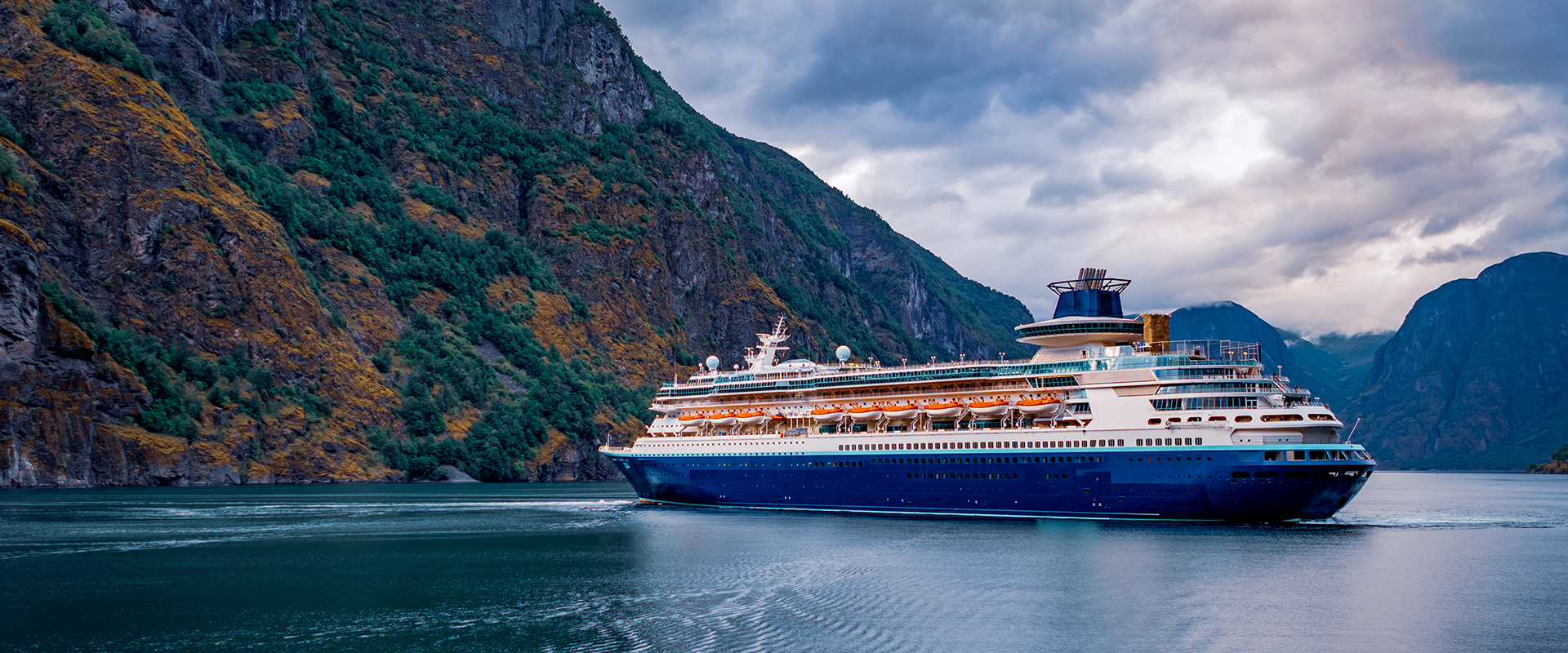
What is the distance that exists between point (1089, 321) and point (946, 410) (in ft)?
34.8

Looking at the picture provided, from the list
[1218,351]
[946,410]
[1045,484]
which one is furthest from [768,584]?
[1218,351]

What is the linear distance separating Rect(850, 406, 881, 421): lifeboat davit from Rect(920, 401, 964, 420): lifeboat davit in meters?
3.78

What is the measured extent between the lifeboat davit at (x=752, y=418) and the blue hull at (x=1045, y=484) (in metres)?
3.75

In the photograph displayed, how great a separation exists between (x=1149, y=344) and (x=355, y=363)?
106 m

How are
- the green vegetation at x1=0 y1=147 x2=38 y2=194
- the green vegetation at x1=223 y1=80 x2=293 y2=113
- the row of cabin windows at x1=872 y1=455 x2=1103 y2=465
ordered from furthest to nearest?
the green vegetation at x1=223 y1=80 x2=293 y2=113, the green vegetation at x1=0 y1=147 x2=38 y2=194, the row of cabin windows at x1=872 y1=455 x2=1103 y2=465

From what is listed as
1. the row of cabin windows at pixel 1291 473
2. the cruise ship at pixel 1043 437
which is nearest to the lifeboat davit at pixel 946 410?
the cruise ship at pixel 1043 437

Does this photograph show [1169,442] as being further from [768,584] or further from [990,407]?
[768,584]

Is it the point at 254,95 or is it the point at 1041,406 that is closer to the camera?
the point at 1041,406

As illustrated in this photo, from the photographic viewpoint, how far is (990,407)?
236 ft

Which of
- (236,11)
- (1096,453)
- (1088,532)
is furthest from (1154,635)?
(236,11)

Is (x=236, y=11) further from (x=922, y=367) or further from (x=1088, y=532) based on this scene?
(x=1088, y=532)

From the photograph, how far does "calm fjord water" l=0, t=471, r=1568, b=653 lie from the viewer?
116 ft

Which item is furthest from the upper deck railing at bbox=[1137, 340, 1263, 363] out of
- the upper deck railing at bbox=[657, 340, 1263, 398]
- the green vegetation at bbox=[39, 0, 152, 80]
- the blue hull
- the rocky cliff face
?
the green vegetation at bbox=[39, 0, 152, 80]

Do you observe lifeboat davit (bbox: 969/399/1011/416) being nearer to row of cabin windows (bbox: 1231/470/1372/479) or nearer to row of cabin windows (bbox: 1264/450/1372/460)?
row of cabin windows (bbox: 1231/470/1372/479)
